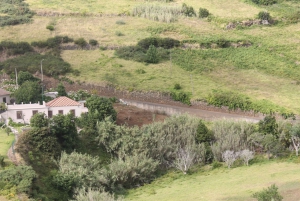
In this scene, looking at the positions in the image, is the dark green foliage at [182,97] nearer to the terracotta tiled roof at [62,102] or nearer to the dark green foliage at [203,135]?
the dark green foliage at [203,135]

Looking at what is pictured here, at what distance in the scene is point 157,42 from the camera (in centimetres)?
10069

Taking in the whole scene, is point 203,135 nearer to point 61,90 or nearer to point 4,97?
point 61,90

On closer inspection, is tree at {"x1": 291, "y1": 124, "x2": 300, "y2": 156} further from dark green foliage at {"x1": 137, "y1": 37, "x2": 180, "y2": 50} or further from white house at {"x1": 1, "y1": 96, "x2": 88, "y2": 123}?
dark green foliage at {"x1": 137, "y1": 37, "x2": 180, "y2": 50}

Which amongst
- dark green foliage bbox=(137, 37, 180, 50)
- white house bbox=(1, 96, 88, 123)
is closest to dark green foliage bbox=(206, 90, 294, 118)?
white house bbox=(1, 96, 88, 123)

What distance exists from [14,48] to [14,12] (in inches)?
639

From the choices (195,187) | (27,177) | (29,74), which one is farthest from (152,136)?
(29,74)

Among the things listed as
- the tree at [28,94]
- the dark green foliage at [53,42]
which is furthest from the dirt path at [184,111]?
the dark green foliage at [53,42]

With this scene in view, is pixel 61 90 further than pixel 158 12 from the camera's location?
No

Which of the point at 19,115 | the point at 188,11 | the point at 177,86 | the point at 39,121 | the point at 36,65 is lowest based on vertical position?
the point at 177,86

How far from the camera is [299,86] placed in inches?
3553

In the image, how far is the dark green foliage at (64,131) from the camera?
67.2m

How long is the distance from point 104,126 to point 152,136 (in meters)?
4.61

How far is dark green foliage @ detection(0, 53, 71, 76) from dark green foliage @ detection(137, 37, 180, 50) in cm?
1157

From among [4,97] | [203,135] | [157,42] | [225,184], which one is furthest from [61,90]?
[225,184]
